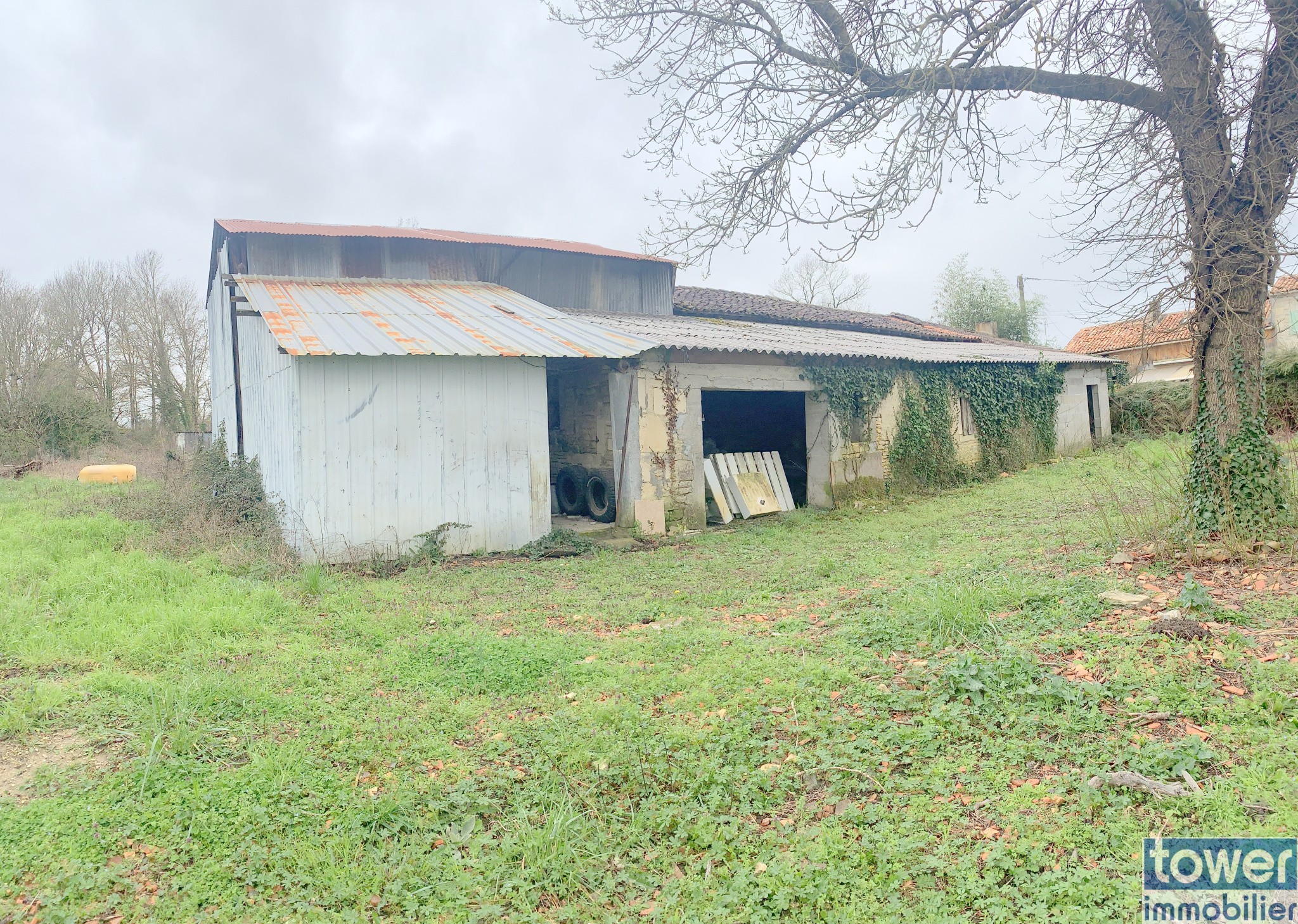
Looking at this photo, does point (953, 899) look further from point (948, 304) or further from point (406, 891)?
point (948, 304)

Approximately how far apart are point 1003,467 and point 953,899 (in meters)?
14.5

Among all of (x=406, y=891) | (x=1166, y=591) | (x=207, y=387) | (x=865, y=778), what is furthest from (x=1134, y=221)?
(x=207, y=387)

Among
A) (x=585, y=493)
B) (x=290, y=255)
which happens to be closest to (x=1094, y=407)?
(x=585, y=493)

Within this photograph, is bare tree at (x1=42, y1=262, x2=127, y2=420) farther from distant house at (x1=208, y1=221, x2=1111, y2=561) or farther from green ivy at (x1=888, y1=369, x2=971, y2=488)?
green ivy at (x1=888, y1=369, x2=971, y2=488)

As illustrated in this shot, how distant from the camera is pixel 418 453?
9039 mm

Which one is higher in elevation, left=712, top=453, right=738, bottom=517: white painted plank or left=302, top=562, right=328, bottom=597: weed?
left=712, top=453, right=738, bottom=517: white painted plank

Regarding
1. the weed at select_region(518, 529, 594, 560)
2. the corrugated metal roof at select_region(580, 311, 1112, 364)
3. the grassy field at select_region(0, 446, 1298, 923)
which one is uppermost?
the corrugated metal roof at select_region(580, 311, 1112, 364)

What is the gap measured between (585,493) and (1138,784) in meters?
10.00

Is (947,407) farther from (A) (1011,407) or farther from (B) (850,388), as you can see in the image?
(B) (850,388)

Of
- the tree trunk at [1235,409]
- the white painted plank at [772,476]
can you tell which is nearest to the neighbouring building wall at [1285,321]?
the white painted plank at [772,476]

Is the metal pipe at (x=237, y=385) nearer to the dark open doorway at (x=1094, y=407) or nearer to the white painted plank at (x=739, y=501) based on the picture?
the white painted plank at (x=739, y=501)

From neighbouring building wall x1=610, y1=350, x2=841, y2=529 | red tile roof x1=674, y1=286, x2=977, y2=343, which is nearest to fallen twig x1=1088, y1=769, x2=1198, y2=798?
neighbouring building wall x1=610, y1=350, x2=841, y2=529

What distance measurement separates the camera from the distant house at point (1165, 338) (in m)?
6.30

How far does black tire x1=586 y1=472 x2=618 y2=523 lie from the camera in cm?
1202
